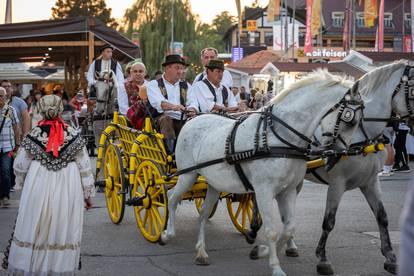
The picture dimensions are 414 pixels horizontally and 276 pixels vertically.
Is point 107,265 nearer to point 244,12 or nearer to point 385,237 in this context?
point 385,237

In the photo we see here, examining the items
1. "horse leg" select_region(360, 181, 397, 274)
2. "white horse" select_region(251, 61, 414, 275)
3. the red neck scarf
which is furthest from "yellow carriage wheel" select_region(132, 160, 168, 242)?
"horse leg" select_region(360, 181, 397, 274)

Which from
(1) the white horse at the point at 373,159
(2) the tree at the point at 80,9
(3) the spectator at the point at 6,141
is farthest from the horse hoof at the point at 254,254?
(2) the tree at the point at 80,9

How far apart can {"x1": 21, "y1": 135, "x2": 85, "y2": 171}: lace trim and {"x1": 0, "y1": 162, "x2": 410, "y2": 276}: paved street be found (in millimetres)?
1270

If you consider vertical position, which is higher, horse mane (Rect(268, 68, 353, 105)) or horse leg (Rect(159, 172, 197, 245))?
horse mane (Rect(268, 68, 353, 105))

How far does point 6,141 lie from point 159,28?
4777 cm

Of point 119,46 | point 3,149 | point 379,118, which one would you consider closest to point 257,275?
point 379,118

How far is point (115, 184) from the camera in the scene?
9484 mm

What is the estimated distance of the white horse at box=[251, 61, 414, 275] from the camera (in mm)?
6805

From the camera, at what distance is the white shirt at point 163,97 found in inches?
337

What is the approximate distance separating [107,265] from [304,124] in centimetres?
242

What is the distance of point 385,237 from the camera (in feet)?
22.4

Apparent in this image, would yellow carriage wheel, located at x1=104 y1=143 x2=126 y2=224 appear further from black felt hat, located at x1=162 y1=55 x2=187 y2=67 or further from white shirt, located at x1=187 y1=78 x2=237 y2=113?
black felt hat, located at x1=162 y1=55 x2=187 y2=67

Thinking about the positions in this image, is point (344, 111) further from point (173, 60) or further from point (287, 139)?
point (173, 60)

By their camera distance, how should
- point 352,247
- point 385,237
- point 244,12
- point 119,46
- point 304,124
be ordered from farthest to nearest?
point 244,12, point 119,46, point 352,247, point 385,237, point 304,124
